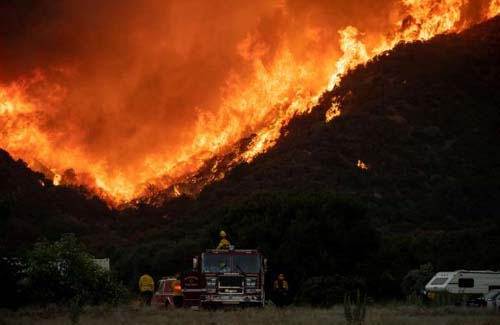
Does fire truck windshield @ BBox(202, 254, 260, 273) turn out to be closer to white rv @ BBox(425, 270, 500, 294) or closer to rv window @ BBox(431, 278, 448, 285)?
white rv @ BBox(425, 270, 500, 294)

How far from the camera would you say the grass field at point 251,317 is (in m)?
31.8

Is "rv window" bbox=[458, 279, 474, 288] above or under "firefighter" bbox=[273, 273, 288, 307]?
above

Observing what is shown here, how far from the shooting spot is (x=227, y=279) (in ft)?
137

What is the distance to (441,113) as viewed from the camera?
13712cm

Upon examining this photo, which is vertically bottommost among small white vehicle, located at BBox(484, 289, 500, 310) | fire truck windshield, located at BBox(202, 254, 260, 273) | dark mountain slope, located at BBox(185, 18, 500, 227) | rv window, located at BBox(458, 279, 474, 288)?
small white vehicle, located at BBox(484, 289, 500, 310)

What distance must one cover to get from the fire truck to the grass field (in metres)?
3.13

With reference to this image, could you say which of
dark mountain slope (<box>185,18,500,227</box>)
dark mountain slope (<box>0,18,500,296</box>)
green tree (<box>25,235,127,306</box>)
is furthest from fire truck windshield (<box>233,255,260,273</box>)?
dark mountain slope (<box>185,18,500,227</box>)

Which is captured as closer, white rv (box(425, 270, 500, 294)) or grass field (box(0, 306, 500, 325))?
grass field (box(0, 306, 500, 325))

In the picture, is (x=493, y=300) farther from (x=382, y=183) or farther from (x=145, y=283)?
(x=382, y=183)

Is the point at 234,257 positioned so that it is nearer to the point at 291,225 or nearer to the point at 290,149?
the point at 291,225

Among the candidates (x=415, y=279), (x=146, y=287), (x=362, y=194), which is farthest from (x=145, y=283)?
(x=362, y=194)

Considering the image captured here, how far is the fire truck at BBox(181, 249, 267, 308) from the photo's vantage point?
4166cm

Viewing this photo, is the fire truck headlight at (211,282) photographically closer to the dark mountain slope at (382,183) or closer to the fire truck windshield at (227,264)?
the fire truck windshield at (227,264)

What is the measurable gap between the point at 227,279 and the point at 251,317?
27.1 feet
